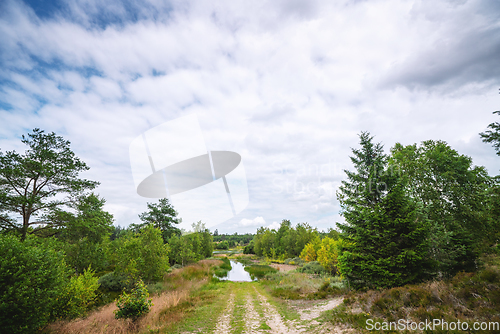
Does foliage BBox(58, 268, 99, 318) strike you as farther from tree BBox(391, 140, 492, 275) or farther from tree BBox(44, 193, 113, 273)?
tree BBox(391, 140, 492, 275)

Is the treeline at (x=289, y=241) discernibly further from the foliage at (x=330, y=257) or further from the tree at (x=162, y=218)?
the tree at (x=162, y=218)

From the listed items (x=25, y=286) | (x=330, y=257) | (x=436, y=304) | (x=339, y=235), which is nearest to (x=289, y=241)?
(x=330, y=257)

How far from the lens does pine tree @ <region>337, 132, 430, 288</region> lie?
1012 centimetres

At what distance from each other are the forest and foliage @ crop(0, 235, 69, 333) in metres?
0.03

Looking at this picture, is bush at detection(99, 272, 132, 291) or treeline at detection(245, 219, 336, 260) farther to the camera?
treeline at detection(245, 219, 336, 260)

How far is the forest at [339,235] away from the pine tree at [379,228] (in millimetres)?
55

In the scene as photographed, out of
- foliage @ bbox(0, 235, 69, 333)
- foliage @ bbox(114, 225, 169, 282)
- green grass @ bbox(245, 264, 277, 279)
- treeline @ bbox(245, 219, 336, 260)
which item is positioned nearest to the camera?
foliage @ bbox(0, 235, 69, 333)

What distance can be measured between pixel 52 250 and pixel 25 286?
281 cm

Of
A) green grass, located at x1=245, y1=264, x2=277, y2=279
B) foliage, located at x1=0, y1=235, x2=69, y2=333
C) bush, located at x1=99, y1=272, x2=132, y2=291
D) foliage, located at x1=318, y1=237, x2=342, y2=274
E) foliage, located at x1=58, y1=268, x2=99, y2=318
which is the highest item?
foliage, located at x1=0, y1=235, x2=69, y2=333

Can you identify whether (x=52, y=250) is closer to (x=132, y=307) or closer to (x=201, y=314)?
(x=132, y=307)

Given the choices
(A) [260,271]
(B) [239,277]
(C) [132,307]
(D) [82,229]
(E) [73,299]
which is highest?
(D) [82,229]

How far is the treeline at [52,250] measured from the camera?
22.7ft

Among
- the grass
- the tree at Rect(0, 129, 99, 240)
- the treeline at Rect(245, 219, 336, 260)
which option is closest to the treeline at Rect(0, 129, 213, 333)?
the tree at Rect(0, 129, 99, 240)

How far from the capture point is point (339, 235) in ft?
41.5
